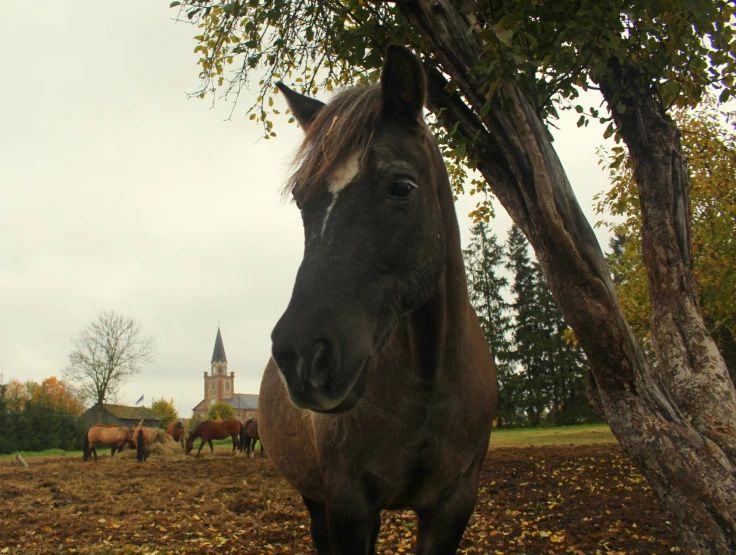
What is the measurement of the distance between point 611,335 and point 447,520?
140 centimetres

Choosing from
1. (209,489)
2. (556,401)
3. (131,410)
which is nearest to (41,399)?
(131,410)

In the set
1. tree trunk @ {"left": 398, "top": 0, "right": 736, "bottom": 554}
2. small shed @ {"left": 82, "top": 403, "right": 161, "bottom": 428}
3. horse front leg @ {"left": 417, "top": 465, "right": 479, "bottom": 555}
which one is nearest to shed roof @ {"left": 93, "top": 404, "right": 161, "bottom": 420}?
small shed @ {"left": 82, "top": 403, "right": 161, "bottom": 428}

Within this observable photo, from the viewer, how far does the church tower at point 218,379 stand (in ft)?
394

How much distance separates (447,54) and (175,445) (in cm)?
2223

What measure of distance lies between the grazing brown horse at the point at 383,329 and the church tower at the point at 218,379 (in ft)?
404

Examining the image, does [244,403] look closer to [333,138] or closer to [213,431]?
[213,431]

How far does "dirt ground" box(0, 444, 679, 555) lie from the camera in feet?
18.5

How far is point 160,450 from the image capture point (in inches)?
819

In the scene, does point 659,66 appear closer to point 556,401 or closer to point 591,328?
point 591,328

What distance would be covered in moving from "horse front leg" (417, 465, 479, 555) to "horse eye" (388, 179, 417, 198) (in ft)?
5.35

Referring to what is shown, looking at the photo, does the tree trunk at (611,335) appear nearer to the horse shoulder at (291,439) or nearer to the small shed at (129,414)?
the horse shoulder at (291,439)

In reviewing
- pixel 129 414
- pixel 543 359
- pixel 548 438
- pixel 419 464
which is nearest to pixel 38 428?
pixel 129 414

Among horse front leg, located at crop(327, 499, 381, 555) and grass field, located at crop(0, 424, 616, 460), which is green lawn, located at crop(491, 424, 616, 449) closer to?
grass field, located at crop(0, 424, 616, 460)

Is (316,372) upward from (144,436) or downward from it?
upward
